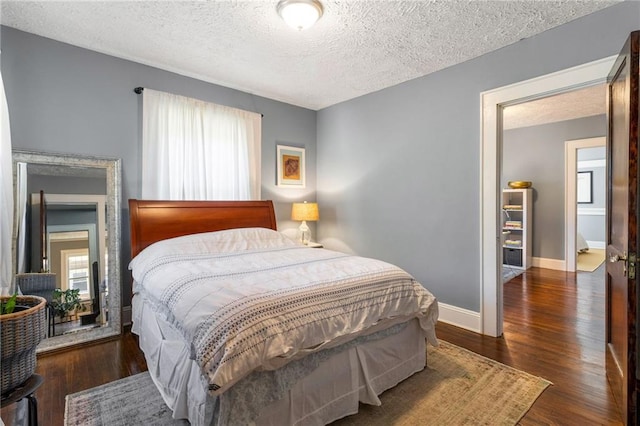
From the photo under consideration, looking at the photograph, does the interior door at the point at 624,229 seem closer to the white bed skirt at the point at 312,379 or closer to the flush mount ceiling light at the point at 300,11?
the white bed skirt at the point at 312,379

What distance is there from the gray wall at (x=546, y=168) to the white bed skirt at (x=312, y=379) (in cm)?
469

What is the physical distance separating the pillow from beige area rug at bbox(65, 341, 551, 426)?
2.99 feet

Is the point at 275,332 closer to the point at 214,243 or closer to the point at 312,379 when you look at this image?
the point at 312,379

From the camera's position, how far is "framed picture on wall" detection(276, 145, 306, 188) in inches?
165

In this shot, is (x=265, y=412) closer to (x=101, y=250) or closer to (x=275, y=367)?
(x=275, y=367)

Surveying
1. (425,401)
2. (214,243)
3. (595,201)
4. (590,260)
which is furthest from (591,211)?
(214,243)

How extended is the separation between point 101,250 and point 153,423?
1755 mm

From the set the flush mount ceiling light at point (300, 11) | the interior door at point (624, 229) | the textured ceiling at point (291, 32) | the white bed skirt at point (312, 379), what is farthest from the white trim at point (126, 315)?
the interior door at point (624, 229)

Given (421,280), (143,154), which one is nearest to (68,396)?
(143,154)

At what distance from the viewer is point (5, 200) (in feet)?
7.36

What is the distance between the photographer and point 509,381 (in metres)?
2.07

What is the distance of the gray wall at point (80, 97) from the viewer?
99.1 inches

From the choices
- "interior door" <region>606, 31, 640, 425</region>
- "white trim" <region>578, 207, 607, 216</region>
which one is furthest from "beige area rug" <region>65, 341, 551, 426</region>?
"white trim" <region>578, 207, 607, 216</region>

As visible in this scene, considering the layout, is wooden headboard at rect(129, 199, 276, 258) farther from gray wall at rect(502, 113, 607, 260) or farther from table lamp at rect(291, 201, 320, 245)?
gray wall at rect(502, 113, 607, 260)
